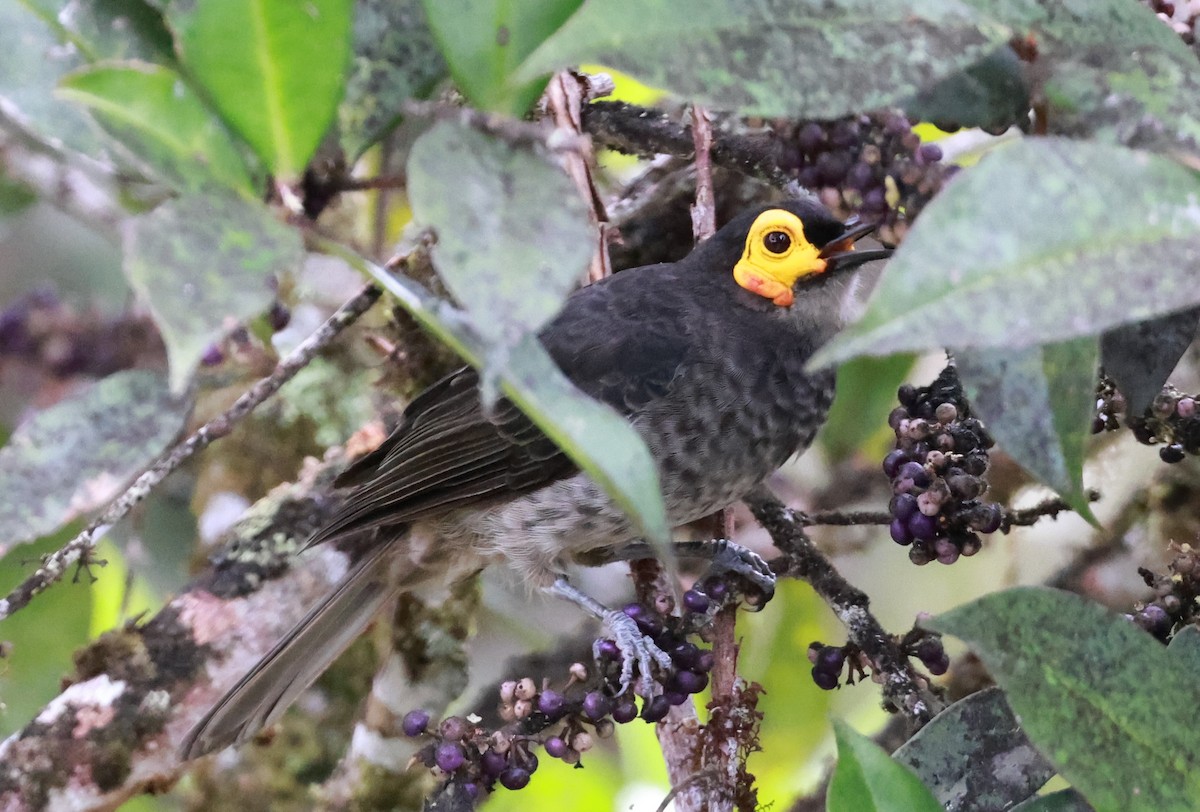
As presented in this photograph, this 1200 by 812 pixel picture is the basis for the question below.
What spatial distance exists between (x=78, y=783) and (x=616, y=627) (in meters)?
0.88

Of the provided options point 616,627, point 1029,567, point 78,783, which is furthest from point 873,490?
point 78,783

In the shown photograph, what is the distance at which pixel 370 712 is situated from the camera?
2262 mm

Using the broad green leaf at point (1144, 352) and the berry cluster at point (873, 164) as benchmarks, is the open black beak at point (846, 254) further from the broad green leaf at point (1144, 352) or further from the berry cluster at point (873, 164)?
the broad green leaf at point (1144, 352)

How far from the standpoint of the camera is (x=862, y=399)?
266cm

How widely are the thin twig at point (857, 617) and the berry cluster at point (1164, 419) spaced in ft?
1.28

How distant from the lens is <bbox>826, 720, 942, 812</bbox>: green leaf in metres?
0.96

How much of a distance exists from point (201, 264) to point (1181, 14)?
116 cm

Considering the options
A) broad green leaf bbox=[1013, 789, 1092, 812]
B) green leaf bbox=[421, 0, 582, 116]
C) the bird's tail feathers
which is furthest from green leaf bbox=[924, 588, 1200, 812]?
the bird's tail feathers

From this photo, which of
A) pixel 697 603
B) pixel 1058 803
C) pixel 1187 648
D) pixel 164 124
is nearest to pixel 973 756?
pixel 1058 803

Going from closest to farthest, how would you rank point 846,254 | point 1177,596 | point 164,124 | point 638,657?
point 164,124 → point 1177,596 → point 638,657 → point 846,254

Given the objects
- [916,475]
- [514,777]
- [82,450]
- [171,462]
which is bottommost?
[514,777]

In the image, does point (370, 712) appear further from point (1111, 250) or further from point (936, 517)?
point (1111, 250)

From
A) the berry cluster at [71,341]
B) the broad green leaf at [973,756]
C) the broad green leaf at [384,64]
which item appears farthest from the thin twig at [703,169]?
the berry cluster at [71,341]

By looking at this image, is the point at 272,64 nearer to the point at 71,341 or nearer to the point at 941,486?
the point at 941,486
